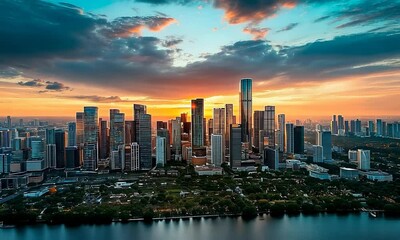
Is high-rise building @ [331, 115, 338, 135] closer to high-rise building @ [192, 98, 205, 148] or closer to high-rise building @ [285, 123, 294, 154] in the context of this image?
high-rise building @ [285, 123, 294, 154]

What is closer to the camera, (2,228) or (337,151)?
(2,228)

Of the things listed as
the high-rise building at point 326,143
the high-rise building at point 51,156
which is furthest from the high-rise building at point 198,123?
the high-rise building at point 51,156

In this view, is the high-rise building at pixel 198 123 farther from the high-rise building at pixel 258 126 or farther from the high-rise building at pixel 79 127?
the high-rise building at pixel 79 127

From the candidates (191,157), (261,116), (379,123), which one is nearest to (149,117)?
(191,157)

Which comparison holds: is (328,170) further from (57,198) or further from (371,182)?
(57,198)

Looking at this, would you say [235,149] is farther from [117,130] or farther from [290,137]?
[290,137]

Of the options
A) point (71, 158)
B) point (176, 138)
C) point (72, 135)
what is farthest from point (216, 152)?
A: point (72, 135)
